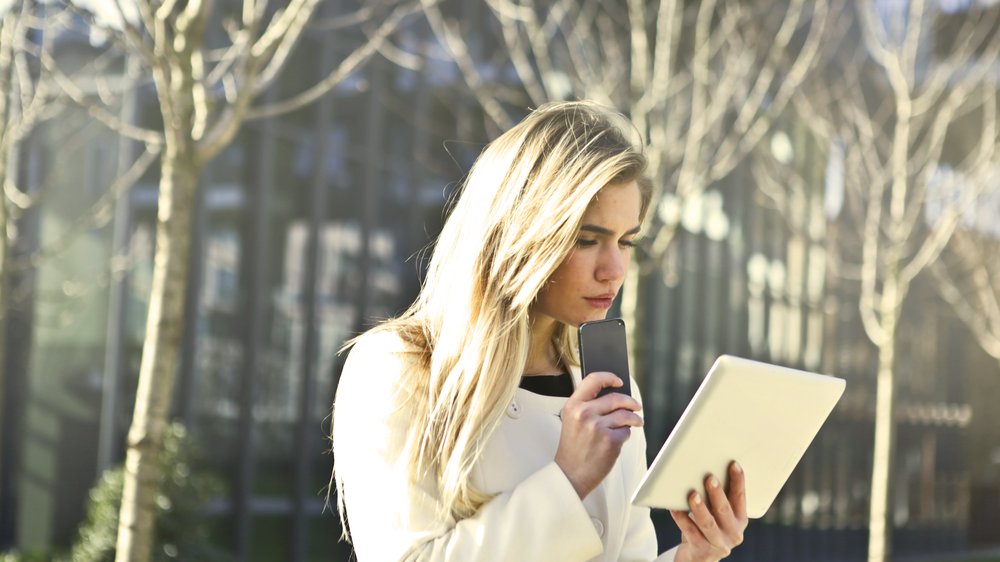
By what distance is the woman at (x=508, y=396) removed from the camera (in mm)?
2324

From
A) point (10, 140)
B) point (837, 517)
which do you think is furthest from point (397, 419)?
point (837, 517)

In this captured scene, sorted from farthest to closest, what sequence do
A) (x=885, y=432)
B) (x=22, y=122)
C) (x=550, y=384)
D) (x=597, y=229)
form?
(x=885, y=432) → (x=22, y=122) → (x=550, y=384) → (x=597, y=229)

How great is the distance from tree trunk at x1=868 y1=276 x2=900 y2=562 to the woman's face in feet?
28.4

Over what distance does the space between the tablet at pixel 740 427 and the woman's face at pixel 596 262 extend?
342mm

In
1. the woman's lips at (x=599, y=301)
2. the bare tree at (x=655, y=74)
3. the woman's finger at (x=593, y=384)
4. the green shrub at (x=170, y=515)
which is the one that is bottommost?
the green shrub at (x=170, y=515)

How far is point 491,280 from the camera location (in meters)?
2.47

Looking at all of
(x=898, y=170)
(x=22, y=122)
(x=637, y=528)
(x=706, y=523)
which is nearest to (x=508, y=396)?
(x=706, y=523)

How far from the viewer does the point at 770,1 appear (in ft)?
43.3

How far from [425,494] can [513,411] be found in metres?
0.30

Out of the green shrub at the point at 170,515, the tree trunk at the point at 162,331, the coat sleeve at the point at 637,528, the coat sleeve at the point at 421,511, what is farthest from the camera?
the green shrub at the point at 170,515

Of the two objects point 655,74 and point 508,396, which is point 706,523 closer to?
point 508,396

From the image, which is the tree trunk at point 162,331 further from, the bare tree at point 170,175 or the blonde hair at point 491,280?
the blonde hair at point 491,280

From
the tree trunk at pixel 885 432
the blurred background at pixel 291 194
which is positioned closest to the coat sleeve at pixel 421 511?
the blurred background at pixel 291 194

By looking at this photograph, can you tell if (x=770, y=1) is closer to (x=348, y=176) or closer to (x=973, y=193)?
(x=973, y=193)
